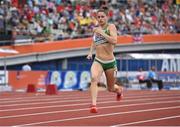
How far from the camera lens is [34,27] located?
119 feet

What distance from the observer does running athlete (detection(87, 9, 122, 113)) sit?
1247 centimetres

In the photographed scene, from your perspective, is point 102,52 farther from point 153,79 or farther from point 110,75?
point 153,79

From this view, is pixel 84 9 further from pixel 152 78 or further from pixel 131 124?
pixel 131 124

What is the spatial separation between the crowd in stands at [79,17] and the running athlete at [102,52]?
71.1 ft

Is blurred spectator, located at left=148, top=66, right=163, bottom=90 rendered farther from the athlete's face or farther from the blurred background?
the athlete's face

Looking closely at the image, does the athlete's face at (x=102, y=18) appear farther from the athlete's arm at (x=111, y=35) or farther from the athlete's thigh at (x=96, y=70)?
the athlete's thigh at (x=96, y=70)

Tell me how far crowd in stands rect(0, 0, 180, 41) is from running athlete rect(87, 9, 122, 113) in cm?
2166

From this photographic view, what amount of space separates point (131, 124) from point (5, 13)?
80.0 feet

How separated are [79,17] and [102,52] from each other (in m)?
26.6

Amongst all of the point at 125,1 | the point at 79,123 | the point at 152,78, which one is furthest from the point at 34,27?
the point at 79,123

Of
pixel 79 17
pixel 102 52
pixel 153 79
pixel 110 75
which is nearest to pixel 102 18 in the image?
pixel 102 52

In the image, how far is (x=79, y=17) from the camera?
3925 cm

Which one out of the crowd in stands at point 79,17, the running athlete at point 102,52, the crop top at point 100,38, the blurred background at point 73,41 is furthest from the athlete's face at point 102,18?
the crowd in stands at point 79,17

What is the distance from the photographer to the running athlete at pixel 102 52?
12469 mm
